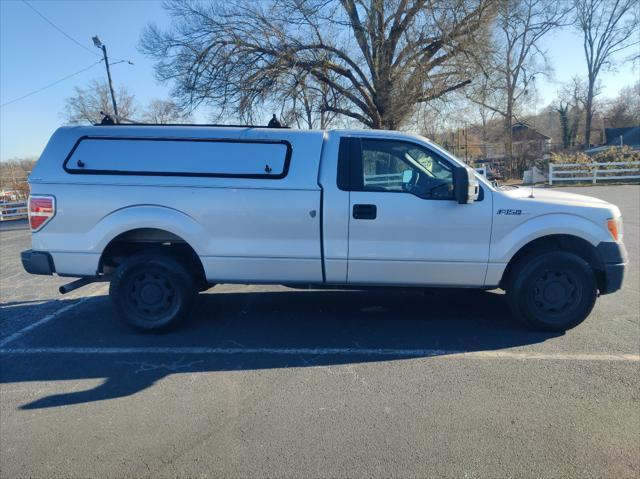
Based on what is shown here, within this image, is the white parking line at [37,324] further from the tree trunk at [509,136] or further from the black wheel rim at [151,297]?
the tree trunk at [509,136]

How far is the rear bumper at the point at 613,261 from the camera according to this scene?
4.47 meters

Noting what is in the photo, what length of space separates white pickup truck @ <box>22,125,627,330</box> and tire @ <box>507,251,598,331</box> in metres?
0.01

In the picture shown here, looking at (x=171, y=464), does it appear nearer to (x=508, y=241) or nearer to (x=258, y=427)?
(x=258, y=427)

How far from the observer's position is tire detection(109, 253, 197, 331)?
A: 4660 millimetres

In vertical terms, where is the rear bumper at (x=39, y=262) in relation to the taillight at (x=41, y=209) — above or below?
below

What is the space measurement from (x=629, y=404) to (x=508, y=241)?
5.66 feet

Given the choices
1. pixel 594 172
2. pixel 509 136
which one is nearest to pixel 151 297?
pixel 594 172

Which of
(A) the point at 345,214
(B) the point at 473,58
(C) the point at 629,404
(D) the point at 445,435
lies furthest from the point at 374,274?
(B) the point at 473,58

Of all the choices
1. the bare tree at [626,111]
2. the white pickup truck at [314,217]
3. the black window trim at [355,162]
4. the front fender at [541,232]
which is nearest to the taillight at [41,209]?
the white pickup truck at [314,217]

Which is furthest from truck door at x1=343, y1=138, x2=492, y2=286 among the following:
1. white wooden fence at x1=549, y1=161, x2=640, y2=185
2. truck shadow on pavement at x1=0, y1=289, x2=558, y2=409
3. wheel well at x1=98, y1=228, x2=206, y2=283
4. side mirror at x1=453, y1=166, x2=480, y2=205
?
white wooden fence at x1=549, y1=161, x2=640, y2=185

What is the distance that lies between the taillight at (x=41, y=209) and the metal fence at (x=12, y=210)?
2074 cm

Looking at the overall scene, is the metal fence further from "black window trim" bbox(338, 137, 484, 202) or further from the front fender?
the front fender

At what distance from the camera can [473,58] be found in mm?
19516

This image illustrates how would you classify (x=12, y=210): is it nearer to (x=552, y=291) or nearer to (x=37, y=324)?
(x=37, y=324)
